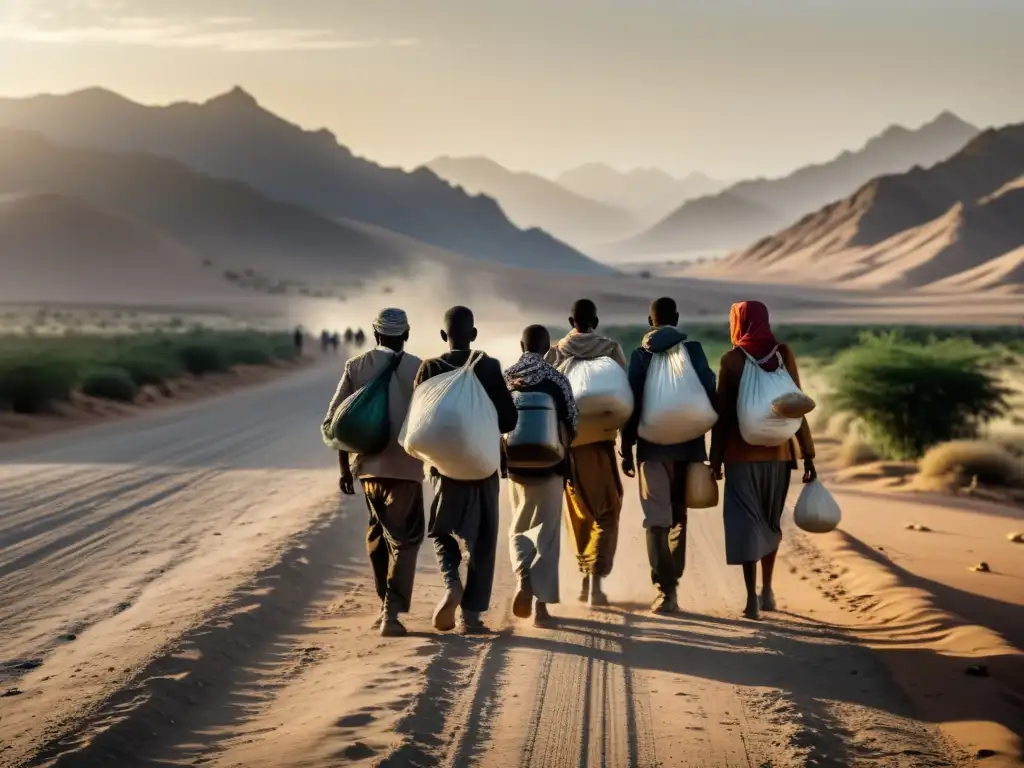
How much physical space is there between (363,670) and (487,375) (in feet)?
6.56

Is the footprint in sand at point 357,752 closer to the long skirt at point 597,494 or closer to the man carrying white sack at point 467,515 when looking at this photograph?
the man carrying white sack at point 467,515

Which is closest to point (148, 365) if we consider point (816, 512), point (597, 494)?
point (597, 494)

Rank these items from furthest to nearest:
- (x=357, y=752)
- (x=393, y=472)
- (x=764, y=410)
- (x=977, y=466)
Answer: (x=977, y=466), (x=764, y=410), (x=393, y=472), (x=357, y=752)

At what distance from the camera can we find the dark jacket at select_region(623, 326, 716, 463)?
9.72 meters

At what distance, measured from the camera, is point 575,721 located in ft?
23.2

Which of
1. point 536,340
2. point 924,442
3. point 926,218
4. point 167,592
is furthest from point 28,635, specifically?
point 926,218

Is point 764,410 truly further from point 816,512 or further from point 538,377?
point 538,377

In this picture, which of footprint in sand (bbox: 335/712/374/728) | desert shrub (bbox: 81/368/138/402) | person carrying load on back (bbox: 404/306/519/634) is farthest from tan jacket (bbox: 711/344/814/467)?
desert shrub (bbox: 81/368/138/402)

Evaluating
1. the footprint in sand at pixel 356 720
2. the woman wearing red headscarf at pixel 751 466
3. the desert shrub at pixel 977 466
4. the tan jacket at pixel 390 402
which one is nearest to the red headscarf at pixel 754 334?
the woman wearing red headscarf at pixel 751 466

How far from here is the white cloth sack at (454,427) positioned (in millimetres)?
8578

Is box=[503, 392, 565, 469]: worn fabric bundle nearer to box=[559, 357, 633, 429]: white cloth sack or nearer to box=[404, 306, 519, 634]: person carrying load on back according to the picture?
box=[404, 306, 519, 634]: person carrying load on back

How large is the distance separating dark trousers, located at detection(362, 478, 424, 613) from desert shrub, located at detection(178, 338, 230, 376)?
1296 inches

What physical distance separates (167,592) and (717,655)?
4.12 m

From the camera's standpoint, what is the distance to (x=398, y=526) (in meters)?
8.95
